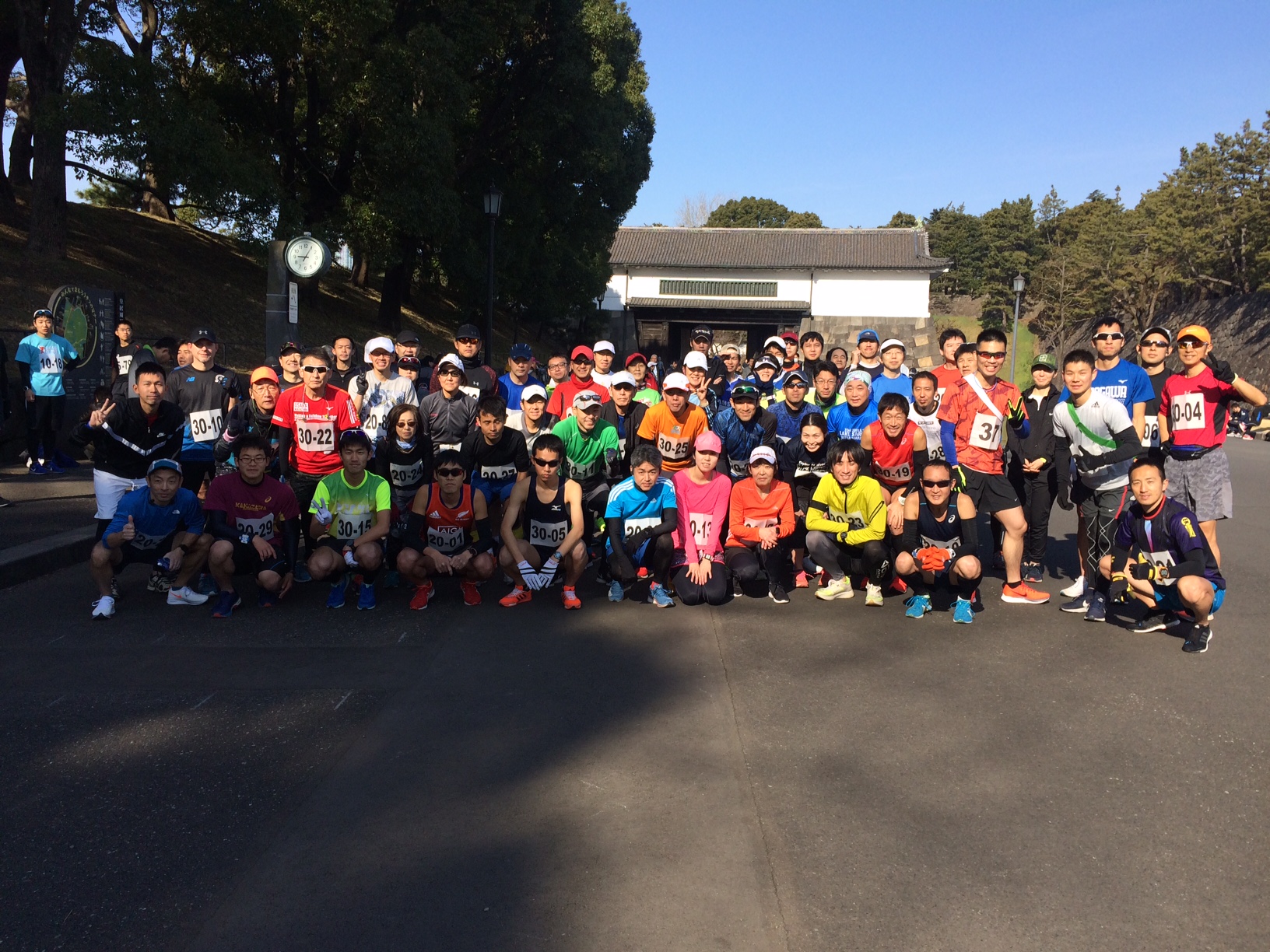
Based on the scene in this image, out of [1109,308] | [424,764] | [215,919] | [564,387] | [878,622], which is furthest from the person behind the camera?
[1109,308]

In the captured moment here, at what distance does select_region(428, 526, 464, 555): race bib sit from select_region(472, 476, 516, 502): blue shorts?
1.64 feet

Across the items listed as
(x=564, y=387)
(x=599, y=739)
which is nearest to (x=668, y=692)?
(x=599, y=739)

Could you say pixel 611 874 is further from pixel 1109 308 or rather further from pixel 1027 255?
pixel 1027 255

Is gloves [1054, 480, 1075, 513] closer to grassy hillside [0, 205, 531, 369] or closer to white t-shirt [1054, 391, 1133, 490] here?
white t-shirt [1054, 391, 1133, 490]

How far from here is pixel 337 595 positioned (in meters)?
6.74

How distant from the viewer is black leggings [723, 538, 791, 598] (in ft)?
23.2

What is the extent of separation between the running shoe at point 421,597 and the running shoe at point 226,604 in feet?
4.05

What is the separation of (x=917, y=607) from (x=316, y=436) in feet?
15.8

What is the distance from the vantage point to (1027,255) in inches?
2478

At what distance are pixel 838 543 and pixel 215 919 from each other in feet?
17.2

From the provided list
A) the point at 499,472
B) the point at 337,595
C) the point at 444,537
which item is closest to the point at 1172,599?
the point at 499,472

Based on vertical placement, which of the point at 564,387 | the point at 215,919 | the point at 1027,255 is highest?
the point at 1027,255

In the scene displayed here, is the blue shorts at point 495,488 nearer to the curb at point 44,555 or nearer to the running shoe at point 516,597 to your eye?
the running shoe at point 516,597

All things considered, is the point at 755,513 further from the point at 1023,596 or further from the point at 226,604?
the point at 226,604
